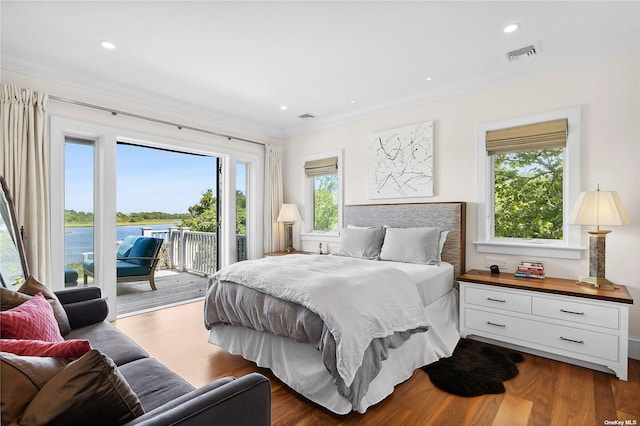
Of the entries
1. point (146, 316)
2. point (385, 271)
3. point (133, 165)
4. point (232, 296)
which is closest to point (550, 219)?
point (385, 271)

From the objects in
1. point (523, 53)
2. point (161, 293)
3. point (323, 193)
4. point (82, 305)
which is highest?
point (523, 53)

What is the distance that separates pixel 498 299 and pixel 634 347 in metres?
1.07

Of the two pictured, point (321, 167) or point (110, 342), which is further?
point (321, 167)

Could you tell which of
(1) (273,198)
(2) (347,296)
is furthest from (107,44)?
(1) (273,198)

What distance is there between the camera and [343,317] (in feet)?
6.24

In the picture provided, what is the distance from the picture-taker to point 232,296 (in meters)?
2.61

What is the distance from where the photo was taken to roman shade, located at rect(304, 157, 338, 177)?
4.77 m

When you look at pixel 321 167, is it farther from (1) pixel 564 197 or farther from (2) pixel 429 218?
(1) pixel 564 197

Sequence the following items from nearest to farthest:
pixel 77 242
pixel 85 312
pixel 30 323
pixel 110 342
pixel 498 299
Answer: pixel 30 323 → pixel 110 342 → pixel 85 312 → pixel 498 299 → pixel 77 242

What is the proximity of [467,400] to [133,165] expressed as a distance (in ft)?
21.1

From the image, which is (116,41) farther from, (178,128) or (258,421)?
(258,421)

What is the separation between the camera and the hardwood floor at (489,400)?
1.89m

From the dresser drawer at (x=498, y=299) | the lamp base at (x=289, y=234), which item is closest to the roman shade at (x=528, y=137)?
the dresser drawer at (x=498, y=299)

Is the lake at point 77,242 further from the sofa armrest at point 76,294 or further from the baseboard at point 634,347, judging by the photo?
the baseboard at point 634,347
